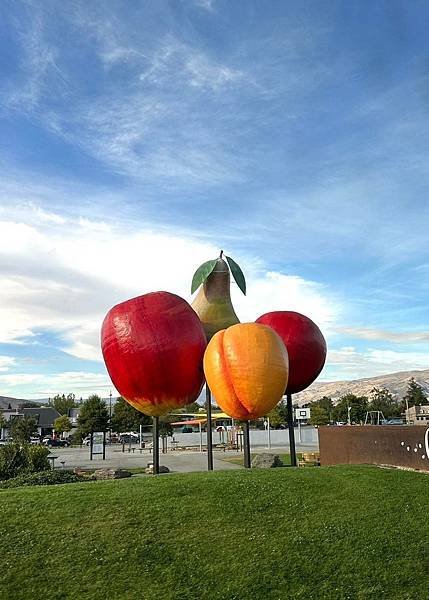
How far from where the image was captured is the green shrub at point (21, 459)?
53.8 ft

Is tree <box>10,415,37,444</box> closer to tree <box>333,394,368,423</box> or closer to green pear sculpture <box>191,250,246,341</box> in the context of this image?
tree <box>333,394,368,423</box>

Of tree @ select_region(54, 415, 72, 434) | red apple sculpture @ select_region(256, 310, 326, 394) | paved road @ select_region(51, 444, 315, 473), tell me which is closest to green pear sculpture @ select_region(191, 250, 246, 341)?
red apple sculpture @ select_region(256, 310, 326, 394)

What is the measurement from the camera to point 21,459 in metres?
17.0

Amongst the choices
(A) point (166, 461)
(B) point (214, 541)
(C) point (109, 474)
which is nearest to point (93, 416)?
(A) point (166, 461)

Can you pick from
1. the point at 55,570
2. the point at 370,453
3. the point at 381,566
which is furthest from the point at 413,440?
the point at 55,570

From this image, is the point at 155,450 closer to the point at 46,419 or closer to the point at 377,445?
the point at 377,445

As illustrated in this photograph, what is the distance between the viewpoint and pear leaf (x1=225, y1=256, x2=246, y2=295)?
14219 millimetres

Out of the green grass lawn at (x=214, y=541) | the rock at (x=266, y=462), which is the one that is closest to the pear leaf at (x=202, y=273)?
the green grass lawn at (x=214, y=541)

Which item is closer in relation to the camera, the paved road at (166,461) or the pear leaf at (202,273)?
the pear leaf at (202,273)

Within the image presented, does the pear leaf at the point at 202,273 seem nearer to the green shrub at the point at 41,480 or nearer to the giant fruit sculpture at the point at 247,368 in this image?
the giant fruit sculpture at the point at 247,368

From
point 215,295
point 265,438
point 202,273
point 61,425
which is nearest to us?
point 202,273

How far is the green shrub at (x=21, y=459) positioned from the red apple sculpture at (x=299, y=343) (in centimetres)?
814

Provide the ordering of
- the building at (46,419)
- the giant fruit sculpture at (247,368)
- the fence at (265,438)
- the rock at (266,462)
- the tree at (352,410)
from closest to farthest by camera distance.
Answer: the giant fruit sculpture at (247,368) < the rock at (266,462) < the fence at (265,438) < the tree at (352,410) < the building at (46,419)

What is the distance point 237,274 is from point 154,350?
139 inches
